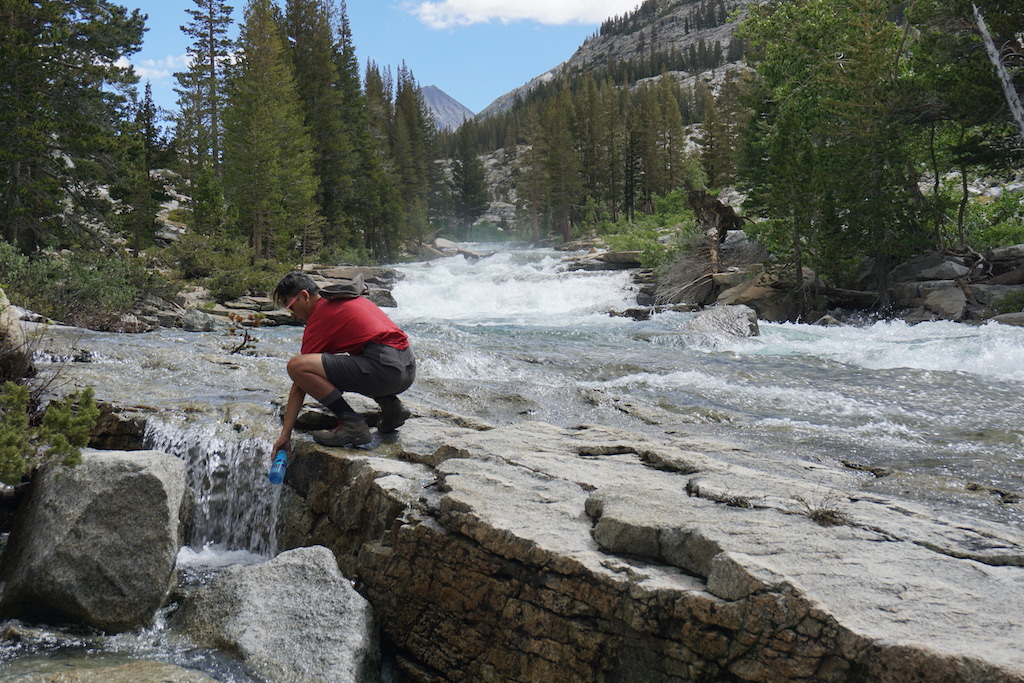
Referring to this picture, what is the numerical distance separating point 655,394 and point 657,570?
6511 millimetres

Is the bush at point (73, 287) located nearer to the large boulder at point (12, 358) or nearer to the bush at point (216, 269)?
the bush at point (216, 269)

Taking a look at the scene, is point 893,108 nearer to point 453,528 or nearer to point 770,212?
point 770,212

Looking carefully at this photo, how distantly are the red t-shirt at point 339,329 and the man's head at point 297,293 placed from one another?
8 centimetres

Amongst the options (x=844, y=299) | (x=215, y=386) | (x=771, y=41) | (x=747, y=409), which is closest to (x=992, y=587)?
(x=747, y=409)

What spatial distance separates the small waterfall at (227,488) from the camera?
212 inches

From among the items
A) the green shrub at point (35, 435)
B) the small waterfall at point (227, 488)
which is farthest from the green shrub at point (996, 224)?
the green shrub at point (35, 435)

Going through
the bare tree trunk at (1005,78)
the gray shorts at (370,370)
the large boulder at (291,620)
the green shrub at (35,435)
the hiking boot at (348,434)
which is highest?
the bare tree trunk at (1005,78)

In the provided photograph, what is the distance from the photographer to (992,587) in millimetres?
2932

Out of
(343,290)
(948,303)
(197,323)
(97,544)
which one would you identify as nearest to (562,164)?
(948,303)

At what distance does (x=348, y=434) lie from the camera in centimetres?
546

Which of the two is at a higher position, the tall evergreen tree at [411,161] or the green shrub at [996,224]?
the tall evergreen tree at [411,161]

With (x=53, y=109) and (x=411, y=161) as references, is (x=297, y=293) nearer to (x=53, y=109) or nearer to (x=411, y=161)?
(x=53, y=109)

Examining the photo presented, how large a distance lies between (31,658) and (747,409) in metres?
7.62

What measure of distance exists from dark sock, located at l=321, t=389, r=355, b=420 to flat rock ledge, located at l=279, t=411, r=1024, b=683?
0.50 m
